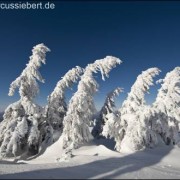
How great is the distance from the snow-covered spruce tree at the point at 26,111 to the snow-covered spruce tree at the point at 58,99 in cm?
219

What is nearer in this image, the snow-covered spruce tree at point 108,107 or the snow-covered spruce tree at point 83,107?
the snow-covered spruce tree at point 83,107

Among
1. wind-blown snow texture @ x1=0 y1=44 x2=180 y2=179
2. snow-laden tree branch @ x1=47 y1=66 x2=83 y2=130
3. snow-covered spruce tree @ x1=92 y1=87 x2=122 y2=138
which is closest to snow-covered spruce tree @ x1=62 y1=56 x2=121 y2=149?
wind-blown snow texture @ x1=0 y1=44 x2=180 y2=179

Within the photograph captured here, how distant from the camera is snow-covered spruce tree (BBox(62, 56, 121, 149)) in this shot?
1188 inches

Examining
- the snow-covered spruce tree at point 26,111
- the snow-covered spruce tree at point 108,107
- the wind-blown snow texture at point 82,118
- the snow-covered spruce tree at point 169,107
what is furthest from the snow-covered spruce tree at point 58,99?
the snow-covered spruce tree at point 169,107

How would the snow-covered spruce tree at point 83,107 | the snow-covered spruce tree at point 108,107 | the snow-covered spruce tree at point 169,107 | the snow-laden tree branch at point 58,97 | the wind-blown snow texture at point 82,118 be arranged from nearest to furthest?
1. the wind-blown snow texture at point 82,118
2. the snow-covered spruce tree at point 83,107
3. the snow-covered spruce tree at point 169,107
4. the snow-laden tree branch at point 58,97
5. the snow-covered spruce tree at point 108,107

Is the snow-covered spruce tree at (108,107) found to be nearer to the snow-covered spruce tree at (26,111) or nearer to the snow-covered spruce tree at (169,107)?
the snow-covered spruce tree at (169,107)

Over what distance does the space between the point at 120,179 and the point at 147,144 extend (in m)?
17.5

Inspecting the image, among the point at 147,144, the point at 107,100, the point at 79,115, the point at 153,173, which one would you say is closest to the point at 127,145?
the point at 147,144

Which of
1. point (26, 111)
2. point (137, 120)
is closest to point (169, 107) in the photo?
point (137, 120)

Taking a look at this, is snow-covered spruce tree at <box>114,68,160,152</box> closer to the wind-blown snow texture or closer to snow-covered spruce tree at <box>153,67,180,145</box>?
the wind-blown snow texture

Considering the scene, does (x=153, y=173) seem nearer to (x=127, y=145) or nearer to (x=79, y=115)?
(x=127, y=145)

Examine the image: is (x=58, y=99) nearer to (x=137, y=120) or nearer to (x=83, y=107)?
(x=83, y=107)

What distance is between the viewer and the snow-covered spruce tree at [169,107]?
31.5 m

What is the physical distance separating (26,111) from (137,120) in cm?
1267
